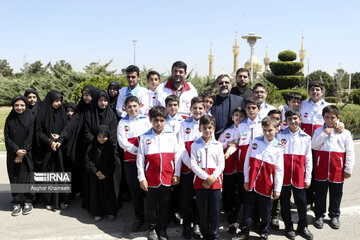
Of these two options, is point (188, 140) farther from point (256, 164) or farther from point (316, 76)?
point (316, 76)

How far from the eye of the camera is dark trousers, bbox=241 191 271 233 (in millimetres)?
3822

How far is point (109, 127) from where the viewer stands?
4680 mm

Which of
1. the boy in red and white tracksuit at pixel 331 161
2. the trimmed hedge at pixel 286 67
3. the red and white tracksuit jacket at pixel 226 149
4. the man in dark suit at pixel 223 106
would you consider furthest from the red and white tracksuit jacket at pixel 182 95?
the trimmed hedge at pixel 286 67

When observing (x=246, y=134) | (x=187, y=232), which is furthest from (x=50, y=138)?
(x=246, y=134)

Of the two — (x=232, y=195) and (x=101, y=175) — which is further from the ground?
(x=101, y=175)

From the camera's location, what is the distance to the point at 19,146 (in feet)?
15.6

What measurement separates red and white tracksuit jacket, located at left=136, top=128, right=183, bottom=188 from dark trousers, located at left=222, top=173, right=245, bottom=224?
781 mm

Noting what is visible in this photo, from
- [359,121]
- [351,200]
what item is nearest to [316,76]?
[359,121]

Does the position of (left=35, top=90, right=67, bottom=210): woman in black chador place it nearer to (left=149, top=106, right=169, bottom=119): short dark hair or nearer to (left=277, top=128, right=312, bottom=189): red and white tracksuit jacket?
(left=149, top=106, right=169, bottom=119): short dark hair

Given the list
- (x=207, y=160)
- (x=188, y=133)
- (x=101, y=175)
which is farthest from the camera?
(x=101, y=175)

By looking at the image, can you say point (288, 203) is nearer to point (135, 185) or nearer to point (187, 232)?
point (187, 232)

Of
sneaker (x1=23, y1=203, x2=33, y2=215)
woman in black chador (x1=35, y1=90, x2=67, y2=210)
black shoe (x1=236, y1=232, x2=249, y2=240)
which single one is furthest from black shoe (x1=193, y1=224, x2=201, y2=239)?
sneaker (x1=23, y1=203, x2=33, y2=215)

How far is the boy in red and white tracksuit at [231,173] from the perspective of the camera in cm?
421

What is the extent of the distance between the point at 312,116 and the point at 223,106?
1.42 meters
